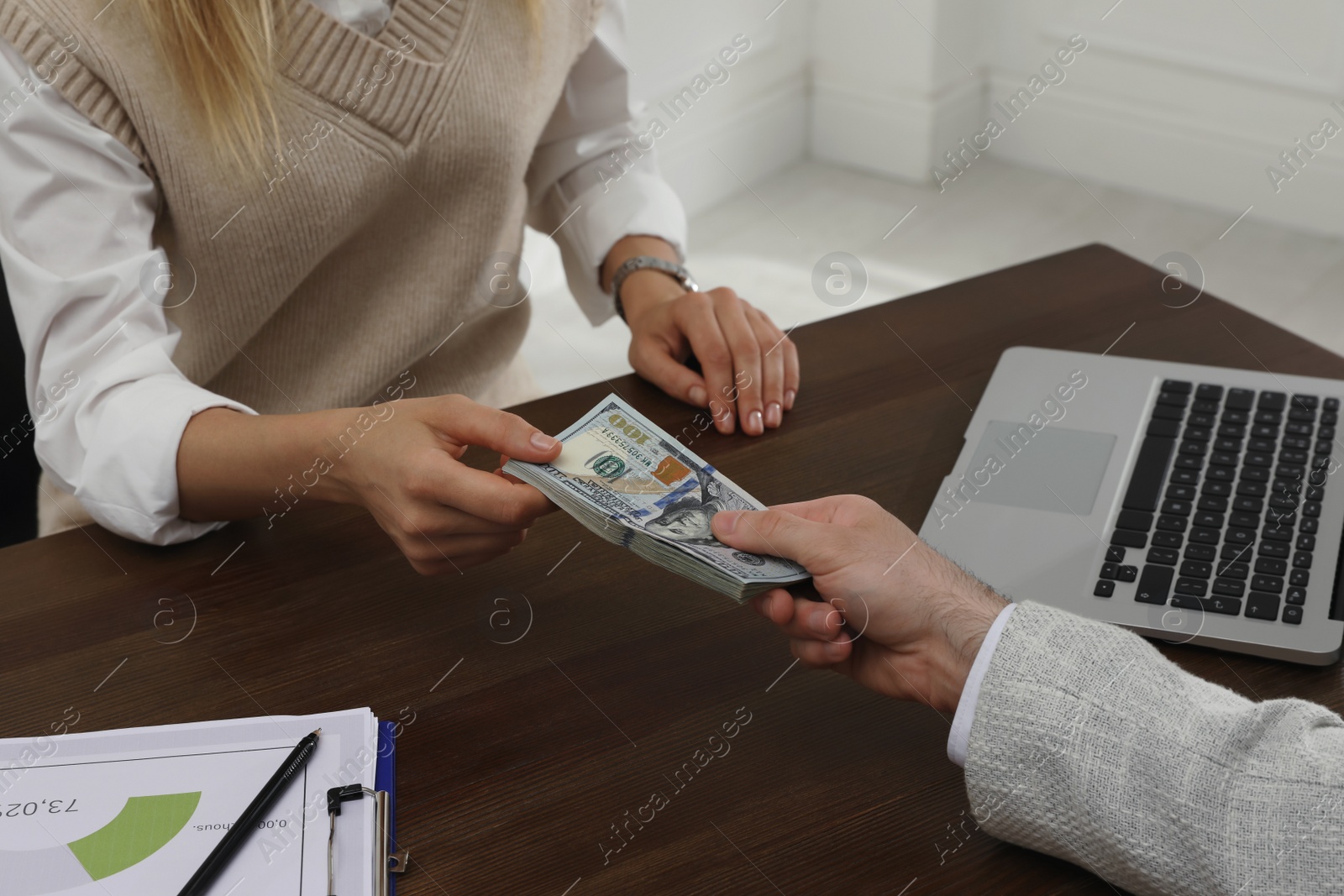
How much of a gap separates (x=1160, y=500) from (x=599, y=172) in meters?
0.83

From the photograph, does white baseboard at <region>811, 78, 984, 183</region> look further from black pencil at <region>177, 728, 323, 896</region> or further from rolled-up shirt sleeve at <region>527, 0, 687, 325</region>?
black pencil at <region>177, 728, 323, 896</region>

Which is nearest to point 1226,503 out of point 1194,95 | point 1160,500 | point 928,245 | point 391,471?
point 1160,500

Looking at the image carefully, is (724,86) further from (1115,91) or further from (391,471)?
(391,471)

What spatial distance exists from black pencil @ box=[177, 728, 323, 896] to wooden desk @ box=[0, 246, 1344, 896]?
2.0 inches

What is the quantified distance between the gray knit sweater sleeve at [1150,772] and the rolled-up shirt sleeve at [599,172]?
863 mm

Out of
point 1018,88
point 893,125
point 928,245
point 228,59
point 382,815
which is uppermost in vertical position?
point 228,59

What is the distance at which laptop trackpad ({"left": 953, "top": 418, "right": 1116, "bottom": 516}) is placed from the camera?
95cm

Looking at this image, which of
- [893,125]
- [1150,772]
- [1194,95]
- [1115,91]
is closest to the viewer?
[1150,772]

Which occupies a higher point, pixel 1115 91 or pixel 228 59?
pixel 228 59

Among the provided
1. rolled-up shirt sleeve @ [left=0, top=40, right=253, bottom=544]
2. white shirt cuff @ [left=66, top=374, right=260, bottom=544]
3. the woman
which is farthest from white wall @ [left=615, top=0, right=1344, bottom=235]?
white shirt cuff @ [left=66, top=374, right=260, bottom=544]

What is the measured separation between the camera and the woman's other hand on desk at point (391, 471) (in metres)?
0.85

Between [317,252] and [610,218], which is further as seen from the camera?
[610,218]

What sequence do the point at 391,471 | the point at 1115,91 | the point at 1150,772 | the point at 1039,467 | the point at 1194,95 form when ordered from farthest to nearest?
the point at 1115,91
the point at 1194,95
the point at 1039,467
the point at 391,471
the point at 1150,772

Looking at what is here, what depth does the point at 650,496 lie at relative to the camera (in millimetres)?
887
